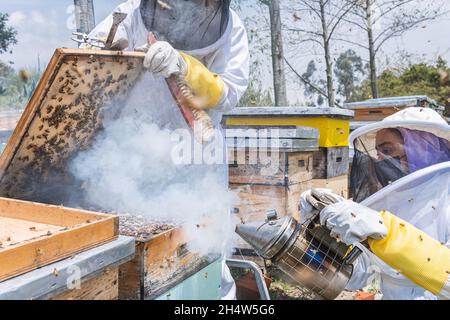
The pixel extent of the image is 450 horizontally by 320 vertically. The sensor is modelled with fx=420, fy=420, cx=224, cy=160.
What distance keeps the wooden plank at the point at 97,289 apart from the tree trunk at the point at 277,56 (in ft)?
13.9

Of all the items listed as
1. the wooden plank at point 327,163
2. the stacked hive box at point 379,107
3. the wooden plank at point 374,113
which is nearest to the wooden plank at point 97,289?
the wooden plank at point 327,163

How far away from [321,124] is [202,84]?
199 cm

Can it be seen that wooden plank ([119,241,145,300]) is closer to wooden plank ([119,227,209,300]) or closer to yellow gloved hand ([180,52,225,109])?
wooden plank ([119,227,209,300])

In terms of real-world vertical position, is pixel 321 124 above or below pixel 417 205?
above

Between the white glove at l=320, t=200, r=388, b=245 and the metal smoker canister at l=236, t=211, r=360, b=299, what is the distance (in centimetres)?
10

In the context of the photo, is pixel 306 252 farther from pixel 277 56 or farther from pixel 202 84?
pixel 277 56

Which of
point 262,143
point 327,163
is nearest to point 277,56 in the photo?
point 327,163

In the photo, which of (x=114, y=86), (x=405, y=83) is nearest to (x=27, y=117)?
(x=114, y=86)

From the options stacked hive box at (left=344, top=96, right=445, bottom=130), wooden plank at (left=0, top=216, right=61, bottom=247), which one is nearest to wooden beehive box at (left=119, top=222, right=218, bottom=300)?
wooden plank at (left=0, top=216, right=61, bottom=247)

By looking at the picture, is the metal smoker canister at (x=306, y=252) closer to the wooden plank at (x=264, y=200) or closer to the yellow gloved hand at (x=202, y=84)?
the yellow gloved hand at (x=202, y=84)

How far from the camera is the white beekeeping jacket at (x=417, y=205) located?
5.16 feet

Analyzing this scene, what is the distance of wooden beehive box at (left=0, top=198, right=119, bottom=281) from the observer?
914 mm

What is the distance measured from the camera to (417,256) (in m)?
1.41

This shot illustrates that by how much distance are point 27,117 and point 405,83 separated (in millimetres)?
10864
